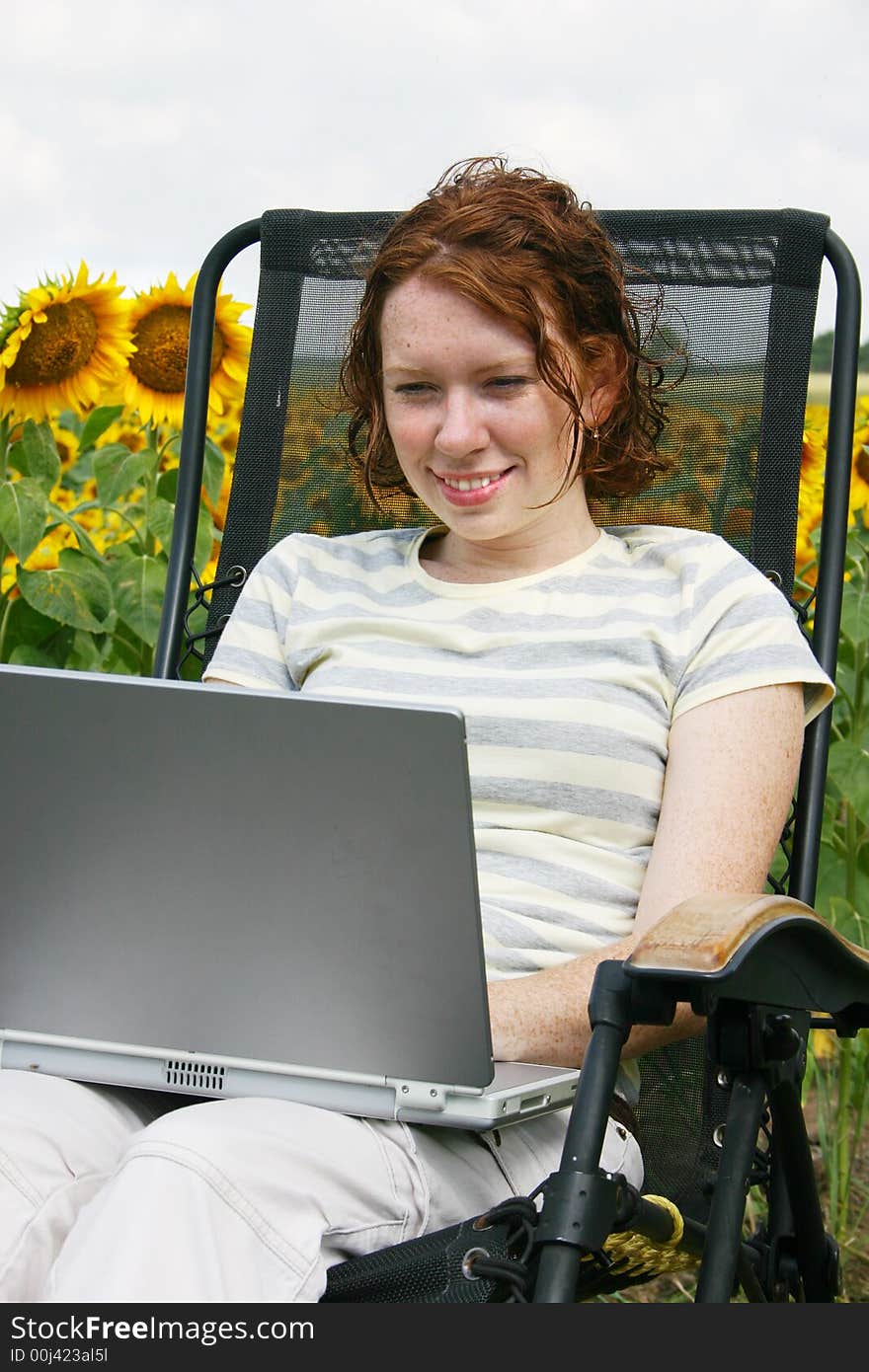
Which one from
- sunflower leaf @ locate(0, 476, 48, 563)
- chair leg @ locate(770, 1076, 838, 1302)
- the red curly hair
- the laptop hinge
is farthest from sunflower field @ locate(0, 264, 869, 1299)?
the laptop hinge

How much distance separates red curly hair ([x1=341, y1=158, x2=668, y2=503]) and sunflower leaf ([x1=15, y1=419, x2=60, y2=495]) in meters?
0.61

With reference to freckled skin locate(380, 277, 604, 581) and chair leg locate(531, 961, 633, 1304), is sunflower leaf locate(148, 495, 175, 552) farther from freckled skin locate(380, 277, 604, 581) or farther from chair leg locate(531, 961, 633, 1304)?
chair leg locate(531, 961, 633, 1304)

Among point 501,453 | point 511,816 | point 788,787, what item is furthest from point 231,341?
point 788,787

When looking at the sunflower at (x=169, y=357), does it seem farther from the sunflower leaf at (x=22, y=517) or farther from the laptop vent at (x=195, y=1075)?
the laptop vent at (x=195, y=1075)

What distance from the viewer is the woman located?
1139mm

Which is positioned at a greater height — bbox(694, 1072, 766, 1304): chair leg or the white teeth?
the white teeth

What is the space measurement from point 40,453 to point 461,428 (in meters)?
0.94

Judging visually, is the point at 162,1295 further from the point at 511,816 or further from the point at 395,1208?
the point at 511,816

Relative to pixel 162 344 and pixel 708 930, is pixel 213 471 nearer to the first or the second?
pixel 162 344

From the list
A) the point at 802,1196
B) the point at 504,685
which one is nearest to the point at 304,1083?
the point at 802,1196

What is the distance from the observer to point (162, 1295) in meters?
1.01

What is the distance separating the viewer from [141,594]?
2.27 metres

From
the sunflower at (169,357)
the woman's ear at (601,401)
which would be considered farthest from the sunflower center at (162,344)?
the woman's ear at (601,401)

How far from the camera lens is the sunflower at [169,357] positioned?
223cm
